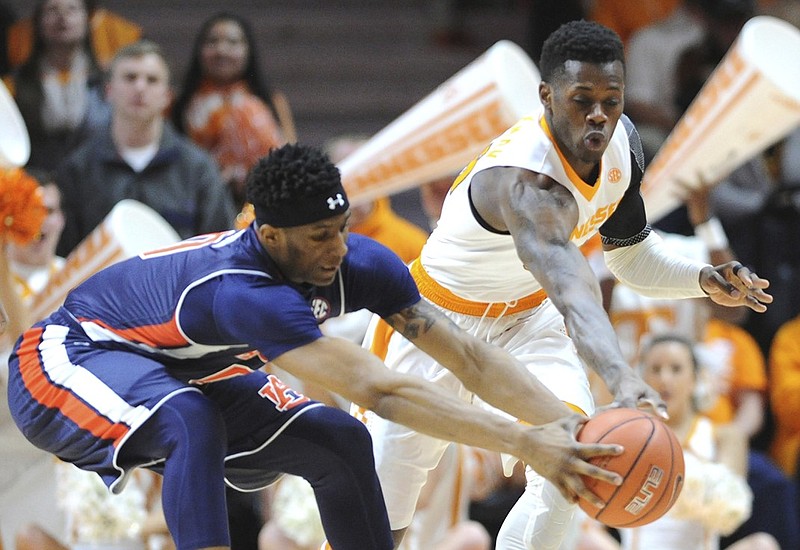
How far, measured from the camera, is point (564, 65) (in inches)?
177

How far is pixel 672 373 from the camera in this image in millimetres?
6801

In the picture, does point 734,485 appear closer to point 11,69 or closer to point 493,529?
point 493,529

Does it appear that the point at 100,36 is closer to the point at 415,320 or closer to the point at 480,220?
the point at 480,220

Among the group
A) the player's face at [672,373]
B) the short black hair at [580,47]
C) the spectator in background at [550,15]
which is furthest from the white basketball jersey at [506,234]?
the spectator in background at [550,15]

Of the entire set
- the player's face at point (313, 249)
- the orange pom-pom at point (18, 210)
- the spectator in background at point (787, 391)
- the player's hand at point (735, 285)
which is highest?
the player's face at point (313, 249)

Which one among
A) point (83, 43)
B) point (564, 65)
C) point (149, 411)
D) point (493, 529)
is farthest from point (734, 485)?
point (83, 43)

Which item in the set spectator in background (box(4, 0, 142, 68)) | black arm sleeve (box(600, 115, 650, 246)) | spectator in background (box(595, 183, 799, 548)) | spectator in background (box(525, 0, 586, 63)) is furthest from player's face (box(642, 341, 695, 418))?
spectator in background (box(4, 0, 142, 68))

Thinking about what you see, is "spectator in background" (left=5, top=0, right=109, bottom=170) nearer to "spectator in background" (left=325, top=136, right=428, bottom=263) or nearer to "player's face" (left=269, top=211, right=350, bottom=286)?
"spectator in background" (left=325, top=136, right=428, bottom=263)

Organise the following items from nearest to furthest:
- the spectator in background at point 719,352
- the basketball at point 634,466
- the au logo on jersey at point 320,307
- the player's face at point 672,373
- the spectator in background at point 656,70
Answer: the basketball at point 634,466 → the au logo on jersey at point 320,307 → the player's face at point 672,373 → the spectator in background at point 719,352 → the spectator in background at point 656,70

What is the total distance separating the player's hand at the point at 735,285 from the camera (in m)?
4.75

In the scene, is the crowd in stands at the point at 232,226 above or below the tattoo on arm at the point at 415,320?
below

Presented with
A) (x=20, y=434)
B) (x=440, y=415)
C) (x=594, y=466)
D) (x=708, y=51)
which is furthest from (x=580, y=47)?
(x=708, y=51)

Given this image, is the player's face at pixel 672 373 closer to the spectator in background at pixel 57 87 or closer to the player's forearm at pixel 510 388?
the player's forearm at pixel 510 388

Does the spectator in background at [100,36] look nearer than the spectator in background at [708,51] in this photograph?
Yes
